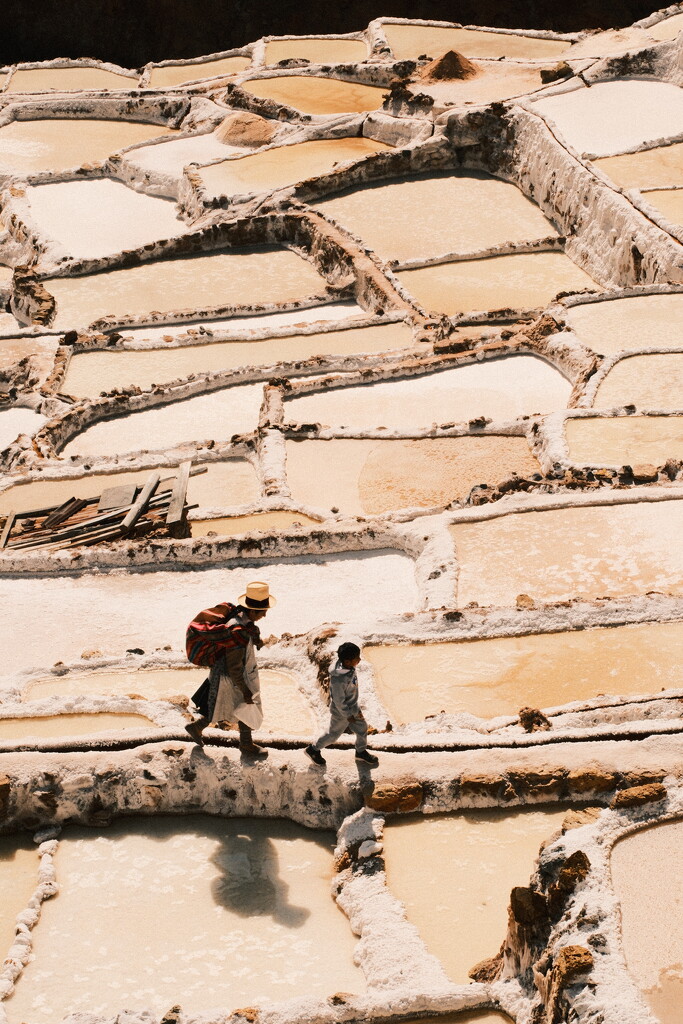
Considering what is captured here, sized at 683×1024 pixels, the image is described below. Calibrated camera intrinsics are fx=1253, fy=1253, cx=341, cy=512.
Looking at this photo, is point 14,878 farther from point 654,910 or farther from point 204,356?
point 204,356

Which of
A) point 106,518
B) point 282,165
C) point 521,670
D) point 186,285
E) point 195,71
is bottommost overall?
point 521,670

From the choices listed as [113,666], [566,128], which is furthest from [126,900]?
[566,128]

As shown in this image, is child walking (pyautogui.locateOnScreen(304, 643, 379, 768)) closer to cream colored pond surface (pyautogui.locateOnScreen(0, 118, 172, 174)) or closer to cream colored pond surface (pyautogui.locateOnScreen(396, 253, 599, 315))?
cream colored pond surface (pyautogui.locateOnScreen(396, 253, 599, 315))

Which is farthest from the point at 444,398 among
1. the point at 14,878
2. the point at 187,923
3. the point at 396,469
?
the point at 187,923

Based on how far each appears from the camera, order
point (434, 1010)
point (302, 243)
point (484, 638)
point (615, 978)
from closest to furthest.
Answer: point (615, 978), point (434, 1010), point (484, 638), point (302, 243)

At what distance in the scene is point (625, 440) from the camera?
A: 1438 centimetres

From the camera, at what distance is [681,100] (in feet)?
90.3

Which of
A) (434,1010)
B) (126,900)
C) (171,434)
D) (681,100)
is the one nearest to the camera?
(434,1010)

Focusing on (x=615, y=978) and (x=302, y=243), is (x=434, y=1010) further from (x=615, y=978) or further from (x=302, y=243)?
(x=302, y=243)

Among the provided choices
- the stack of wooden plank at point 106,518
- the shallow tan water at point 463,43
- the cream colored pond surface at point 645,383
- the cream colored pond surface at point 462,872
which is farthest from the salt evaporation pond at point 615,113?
the cream colored pond surface at point 462,872

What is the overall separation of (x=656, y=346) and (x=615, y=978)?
13062mm

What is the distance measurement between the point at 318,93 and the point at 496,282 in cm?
1146

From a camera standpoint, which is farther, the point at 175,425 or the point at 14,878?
the point at 175,425

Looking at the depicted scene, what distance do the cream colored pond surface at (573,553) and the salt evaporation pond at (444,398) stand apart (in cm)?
480
